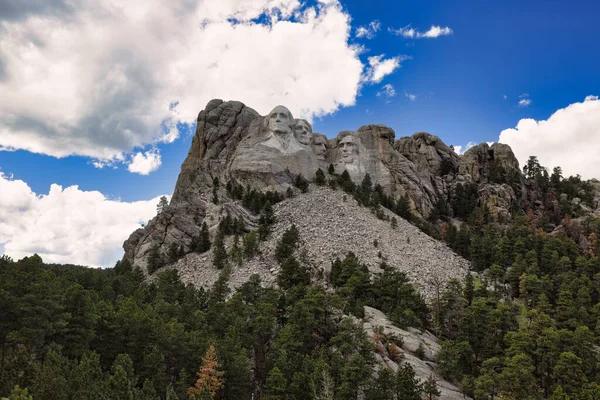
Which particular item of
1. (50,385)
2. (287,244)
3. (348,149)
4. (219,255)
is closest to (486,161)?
(348,149)

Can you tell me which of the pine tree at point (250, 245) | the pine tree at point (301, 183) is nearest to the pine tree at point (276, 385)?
the pine tree at point (250, 245)

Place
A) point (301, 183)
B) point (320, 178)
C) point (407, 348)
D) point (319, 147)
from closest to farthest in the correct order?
point (407, 348) < point (301, 183) < point (320, 178) < point (319, 147)

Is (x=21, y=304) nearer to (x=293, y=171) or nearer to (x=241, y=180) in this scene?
(x=241, y=180)

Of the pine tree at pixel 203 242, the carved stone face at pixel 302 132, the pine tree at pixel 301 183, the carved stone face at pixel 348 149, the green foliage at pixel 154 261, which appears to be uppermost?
the carved stone face at pixel 302 132

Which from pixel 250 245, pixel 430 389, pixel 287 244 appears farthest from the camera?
pixel 287 244

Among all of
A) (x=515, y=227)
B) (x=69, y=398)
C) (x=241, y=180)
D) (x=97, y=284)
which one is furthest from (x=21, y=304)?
(x=515, y=227)

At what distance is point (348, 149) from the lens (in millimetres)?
126312

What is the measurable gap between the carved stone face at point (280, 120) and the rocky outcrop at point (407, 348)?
66556 mm

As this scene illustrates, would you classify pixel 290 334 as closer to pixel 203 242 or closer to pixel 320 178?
pixel 203 242

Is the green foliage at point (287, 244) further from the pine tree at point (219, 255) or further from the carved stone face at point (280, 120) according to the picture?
the carved stone face at point (280, 120)

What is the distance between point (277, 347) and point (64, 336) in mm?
21539

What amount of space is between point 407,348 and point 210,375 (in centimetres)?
2463

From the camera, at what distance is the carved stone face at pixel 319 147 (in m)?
127

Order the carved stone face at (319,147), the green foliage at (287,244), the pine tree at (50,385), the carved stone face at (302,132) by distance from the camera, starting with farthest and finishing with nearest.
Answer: the carved stone face at (319,147), the carved stone face at (302,132), the green foliage at (287,244), the pine tree at (50,385)
